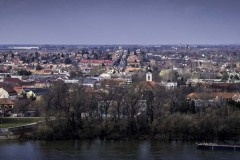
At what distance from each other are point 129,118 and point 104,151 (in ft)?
10.4

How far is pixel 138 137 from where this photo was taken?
21.5 meters

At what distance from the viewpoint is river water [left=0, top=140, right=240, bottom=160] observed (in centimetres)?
1848

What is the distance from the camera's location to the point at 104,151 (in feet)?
63.3

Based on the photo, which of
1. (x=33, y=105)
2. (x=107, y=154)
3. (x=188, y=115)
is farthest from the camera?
(x=33, y=105)

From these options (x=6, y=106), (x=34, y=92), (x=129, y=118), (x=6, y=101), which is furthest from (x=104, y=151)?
(x=34, y=92)

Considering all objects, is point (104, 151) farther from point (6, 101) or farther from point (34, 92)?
point (34, 92)

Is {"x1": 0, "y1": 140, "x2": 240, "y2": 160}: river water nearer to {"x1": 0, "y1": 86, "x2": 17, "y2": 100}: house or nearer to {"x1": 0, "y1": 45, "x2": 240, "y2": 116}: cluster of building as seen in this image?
{"x1": 0, "y1": 45, "x2": 240, "y2": 116}: cluster of building

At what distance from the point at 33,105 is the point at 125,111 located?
443cm

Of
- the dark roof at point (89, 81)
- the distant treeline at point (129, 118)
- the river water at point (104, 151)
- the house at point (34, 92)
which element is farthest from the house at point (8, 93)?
the river water at point (104, 151)

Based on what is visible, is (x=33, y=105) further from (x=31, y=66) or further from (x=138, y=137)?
(x=31, y=66)

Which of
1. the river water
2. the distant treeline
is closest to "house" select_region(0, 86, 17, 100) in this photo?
the distant treeline

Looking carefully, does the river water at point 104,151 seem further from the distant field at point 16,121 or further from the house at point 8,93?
the house at point 8,93

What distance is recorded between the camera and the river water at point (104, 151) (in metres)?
18.5

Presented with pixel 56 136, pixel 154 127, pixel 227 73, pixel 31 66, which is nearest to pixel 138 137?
pixel 154 127
